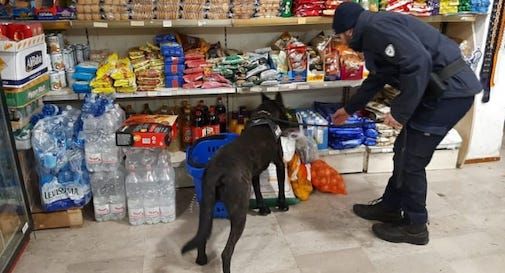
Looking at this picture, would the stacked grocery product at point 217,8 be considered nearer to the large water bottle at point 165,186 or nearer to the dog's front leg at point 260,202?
the large water bottle at point 165,186

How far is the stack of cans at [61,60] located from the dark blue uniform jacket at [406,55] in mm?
2022

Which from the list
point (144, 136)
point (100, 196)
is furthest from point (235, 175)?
point (100, 196)

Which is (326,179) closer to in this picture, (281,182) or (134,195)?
(281,182)

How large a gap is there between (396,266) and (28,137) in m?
2.34

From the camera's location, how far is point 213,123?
326 cm

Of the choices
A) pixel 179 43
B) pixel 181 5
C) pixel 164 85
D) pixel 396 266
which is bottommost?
pixel 396 266

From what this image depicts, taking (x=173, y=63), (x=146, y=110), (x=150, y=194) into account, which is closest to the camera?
(x=150, y=194)

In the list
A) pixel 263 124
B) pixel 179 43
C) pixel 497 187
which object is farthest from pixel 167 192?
pixel 497 187

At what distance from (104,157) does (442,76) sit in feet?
6.82

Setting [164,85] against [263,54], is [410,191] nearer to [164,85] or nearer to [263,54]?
[263,54]

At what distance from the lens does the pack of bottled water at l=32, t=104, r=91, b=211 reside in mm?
2541

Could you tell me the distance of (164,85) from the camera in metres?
3.04

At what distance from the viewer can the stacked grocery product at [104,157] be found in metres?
2.64

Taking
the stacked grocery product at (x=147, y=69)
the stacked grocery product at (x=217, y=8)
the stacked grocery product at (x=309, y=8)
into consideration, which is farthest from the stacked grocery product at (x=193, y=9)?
the stacked grocery product at (x=309, y=8)
